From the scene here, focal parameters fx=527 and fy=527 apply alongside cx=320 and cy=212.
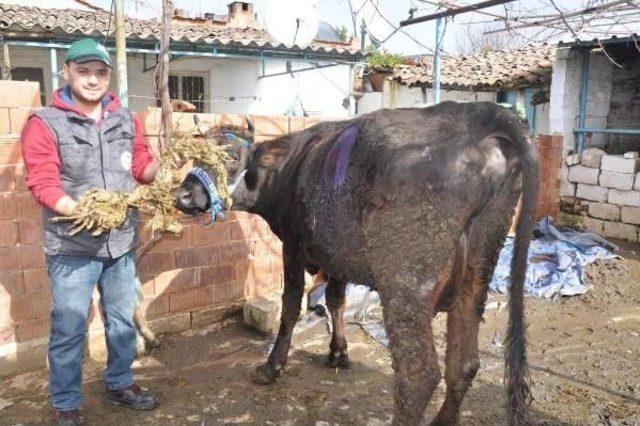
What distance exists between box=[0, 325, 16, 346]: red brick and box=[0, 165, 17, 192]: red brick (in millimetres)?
917

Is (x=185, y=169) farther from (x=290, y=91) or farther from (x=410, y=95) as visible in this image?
(x=410, y=95)

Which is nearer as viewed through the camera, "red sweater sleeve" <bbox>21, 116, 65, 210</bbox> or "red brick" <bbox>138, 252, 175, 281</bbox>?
"red sweater sleeve" <bbox>21, 116, 65, 210</bbox>

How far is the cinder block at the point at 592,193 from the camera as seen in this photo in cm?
798

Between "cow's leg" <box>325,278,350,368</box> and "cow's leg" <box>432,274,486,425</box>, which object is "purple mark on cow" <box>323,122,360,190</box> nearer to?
"cow's leg" <box>432,274,486,425</box>

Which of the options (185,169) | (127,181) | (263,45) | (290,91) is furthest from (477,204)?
(290,91)

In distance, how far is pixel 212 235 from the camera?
4516mm

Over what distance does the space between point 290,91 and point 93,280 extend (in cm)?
1116

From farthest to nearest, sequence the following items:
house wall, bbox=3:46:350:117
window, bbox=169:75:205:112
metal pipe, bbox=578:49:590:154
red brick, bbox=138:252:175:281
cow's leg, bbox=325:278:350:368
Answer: window, bbox=169:75:205:112
house wall, bbox=3:46:350:117
metal pipe, bbox=578:49:590:154
red brick, bbox=138:252:175:281
cow's leg, bbox=325:278:350:368

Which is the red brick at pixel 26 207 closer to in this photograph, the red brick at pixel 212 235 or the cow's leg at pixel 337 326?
the red brick at pixel 212 235

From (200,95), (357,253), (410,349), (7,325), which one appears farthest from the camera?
(200,95)

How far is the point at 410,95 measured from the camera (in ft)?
48.8

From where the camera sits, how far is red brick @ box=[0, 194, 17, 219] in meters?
3.41

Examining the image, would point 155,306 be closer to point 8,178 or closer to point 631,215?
point 8,178

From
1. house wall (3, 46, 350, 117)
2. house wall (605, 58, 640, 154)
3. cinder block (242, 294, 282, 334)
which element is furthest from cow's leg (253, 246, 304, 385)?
house wall (3, 46, 350, 117)
